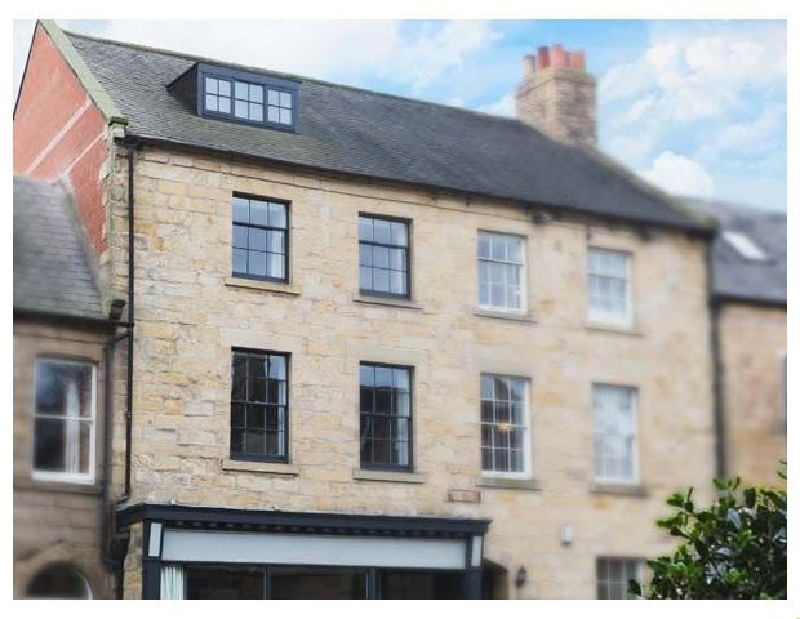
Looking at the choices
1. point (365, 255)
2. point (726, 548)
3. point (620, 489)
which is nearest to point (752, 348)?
point (620, 489)

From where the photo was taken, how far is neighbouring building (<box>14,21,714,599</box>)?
11.1m

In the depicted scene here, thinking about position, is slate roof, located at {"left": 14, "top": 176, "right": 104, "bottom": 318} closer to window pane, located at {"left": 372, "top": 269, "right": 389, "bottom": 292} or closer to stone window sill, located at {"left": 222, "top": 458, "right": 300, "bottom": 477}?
stone window sill, located at {"left": 222, "top": 458, "right": 300, "bottom": 477}

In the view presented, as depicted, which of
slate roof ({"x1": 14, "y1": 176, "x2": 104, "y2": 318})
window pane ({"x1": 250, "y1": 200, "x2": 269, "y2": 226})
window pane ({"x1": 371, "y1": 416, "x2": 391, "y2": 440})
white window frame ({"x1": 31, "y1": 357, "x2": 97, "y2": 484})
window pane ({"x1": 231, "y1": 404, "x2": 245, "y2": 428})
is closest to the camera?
white window frame ({"x1": 31, "y1": 357, "x2": 97, "y2": 484})

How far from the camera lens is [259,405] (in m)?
11.4

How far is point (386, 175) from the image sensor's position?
483 inches

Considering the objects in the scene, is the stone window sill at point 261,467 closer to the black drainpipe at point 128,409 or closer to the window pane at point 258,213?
the black drainpipe at point 128,409

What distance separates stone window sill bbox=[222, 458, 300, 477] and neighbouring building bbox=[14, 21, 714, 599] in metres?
0.02

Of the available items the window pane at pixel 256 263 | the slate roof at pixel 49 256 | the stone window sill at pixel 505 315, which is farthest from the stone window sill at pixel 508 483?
the slate roof at pixel 49 256

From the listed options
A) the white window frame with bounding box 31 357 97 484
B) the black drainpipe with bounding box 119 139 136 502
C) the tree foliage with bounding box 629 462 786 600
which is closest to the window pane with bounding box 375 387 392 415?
the black drainpipe with bounding box 119 139 136 502

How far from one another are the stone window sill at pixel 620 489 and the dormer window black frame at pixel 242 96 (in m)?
3.80

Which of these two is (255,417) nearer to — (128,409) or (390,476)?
(128,409)

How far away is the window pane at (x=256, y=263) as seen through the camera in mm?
11594
